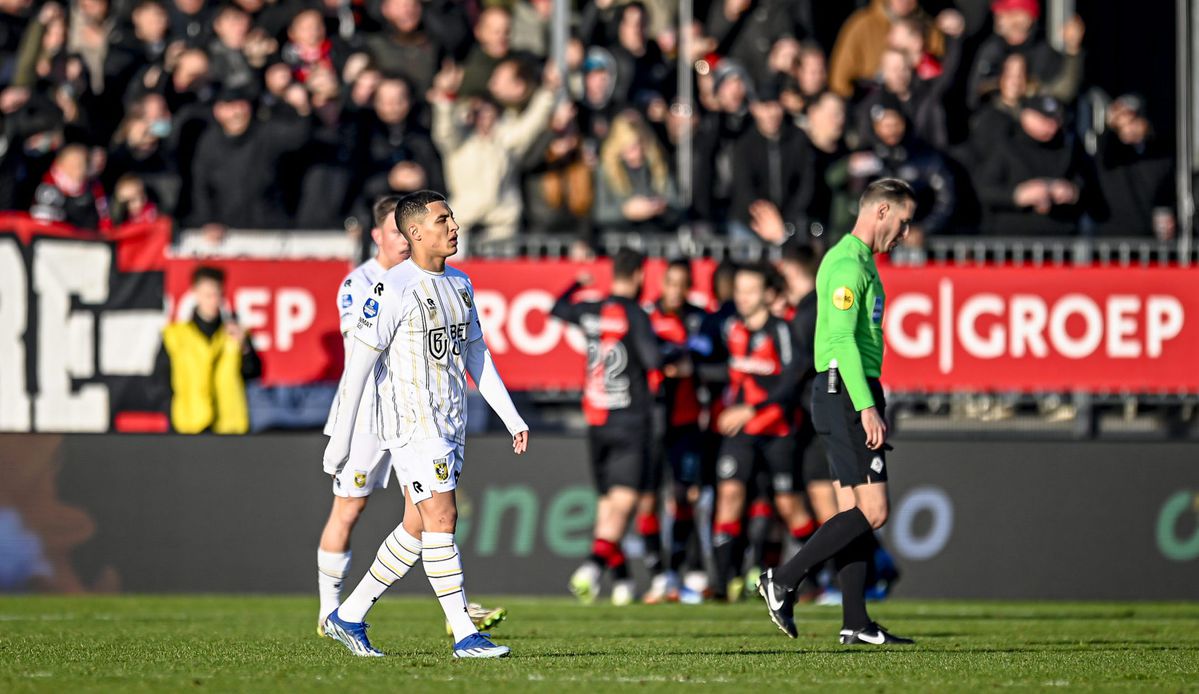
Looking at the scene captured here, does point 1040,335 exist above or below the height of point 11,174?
below

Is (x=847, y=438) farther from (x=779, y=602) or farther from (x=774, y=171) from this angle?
(x=774, y=171)

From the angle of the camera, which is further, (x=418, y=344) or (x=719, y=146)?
(x=719, y=146)

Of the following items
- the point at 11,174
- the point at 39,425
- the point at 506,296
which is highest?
the point at 11,174

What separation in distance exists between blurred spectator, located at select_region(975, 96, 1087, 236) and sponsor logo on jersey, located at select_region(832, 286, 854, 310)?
22.1 feet

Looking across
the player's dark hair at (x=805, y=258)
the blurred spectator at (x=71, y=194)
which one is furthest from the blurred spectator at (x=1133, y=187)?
the blurred spectator at (x=71, y=194)

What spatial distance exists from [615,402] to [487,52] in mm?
4379

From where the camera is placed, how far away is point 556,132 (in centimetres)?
1596

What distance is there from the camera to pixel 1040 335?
49.8 ft

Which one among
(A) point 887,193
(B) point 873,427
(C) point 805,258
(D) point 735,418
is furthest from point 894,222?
(D) point 735,418

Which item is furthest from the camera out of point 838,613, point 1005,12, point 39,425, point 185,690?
point 1005,12

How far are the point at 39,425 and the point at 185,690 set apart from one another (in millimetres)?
8107

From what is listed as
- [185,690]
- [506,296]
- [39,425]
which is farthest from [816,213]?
[185,690]

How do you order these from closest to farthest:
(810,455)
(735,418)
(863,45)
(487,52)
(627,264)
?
(735,418)
(627,264)
(810,455)
(487,52)
(863,45)

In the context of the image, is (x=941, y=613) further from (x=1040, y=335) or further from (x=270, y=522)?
(x=270, y=522)
